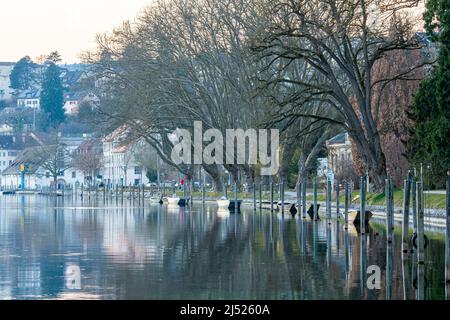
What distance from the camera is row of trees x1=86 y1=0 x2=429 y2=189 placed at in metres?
66.1

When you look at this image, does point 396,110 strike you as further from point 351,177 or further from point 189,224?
point 189,224

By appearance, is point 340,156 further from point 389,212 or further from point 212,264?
point 212,264

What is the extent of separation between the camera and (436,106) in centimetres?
5431

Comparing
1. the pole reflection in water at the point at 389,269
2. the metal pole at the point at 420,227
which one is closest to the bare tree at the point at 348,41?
the pole reflection in water at the point at 389,269

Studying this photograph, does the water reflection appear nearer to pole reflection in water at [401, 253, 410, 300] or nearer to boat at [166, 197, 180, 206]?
pole reflection in water at [401, 253, 410, 300]

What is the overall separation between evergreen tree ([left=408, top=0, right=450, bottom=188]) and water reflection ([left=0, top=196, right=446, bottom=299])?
3.93 m

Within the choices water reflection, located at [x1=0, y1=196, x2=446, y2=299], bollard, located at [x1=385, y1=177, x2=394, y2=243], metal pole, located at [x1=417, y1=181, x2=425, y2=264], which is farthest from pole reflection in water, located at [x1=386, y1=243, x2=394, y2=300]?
metal pole, located at [x1=417, y1=181, x2=425, y2=264]

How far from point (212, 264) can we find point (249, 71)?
5220 cm

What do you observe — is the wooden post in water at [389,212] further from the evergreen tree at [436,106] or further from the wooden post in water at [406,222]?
the evergreen tree at [436,106]

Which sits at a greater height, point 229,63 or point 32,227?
point 229,63

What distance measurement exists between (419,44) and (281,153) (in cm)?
2804

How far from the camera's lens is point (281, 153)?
93.0 meters

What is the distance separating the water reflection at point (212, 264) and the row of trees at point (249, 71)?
13143 mm

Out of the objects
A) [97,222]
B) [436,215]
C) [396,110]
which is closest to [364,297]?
[436,215]
